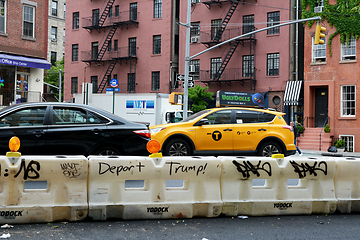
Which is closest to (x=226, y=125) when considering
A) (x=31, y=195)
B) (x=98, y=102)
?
(x=31, y=195)

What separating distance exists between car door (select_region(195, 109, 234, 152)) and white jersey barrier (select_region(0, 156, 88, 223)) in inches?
260

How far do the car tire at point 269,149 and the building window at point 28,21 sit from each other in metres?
19.4

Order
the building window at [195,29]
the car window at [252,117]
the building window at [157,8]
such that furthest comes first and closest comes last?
the building window at [157,8] < the building window at [195,29] < the car window at [252,117]

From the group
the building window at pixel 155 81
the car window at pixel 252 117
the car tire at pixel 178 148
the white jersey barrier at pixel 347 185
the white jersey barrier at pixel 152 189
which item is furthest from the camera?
the building window at pixel 155 81

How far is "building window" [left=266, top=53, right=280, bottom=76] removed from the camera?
2953cm

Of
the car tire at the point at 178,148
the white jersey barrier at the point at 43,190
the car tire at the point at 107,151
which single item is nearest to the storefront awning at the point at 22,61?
the car tire at the point at 178,148

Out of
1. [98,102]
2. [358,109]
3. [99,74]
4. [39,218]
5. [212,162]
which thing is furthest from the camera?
[99,74]

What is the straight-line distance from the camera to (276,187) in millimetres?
5855

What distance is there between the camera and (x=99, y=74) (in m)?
39.0

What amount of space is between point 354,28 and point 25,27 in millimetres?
22037

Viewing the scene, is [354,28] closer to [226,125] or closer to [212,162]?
[226,125]

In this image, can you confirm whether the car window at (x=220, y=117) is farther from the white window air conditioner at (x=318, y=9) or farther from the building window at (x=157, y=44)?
the building window at (x=157, y=44)

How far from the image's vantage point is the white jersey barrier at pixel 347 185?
6051 millimetres

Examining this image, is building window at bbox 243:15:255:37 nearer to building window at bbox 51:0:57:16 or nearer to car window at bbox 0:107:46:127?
car window at bbox 0:107:46:127
